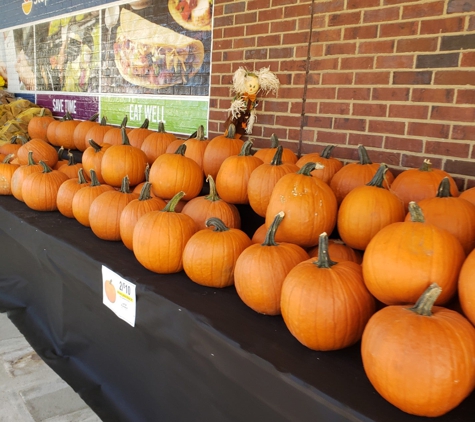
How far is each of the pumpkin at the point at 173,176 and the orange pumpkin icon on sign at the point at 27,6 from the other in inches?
212

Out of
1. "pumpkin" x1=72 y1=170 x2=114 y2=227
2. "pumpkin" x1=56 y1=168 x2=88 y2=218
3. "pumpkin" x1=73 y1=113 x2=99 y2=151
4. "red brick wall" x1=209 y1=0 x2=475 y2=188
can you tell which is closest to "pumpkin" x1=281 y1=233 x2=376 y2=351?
"red brick wall" x1=209 y1=0 x2=475 y2=188

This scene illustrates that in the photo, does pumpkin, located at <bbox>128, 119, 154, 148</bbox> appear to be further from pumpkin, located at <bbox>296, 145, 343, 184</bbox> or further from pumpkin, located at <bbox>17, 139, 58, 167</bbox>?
pumpkin, located at <bbox>296, 145, 343, 184</bbox>

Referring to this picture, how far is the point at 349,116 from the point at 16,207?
7.57ft

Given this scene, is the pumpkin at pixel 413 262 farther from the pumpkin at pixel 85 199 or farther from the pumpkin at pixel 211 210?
the pumpkin at pixel 85 199

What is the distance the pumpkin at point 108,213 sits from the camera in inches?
85.0

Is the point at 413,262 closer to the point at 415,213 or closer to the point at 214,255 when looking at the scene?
the point at 415,213

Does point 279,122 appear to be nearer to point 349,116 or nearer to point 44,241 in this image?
point 349,116

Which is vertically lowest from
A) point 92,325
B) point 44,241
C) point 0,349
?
point 0,349

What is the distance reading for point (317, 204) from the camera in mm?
1562

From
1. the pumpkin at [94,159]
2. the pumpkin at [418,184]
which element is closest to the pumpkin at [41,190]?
the pumpkin at [94,159]

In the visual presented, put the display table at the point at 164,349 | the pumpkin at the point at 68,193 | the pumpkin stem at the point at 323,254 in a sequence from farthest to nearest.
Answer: the pumpkin at the point at 68,193 → the pumpkin stem at the point at 323,254 → the display table at the point at 164,349

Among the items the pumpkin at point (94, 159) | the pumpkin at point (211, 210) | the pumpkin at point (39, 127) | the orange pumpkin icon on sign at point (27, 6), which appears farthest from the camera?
the orange pumpkin icon on sign at point (27, 6)

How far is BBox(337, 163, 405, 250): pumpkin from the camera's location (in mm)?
1457

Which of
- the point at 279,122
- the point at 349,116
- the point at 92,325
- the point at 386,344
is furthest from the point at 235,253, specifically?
the point at 279,122
